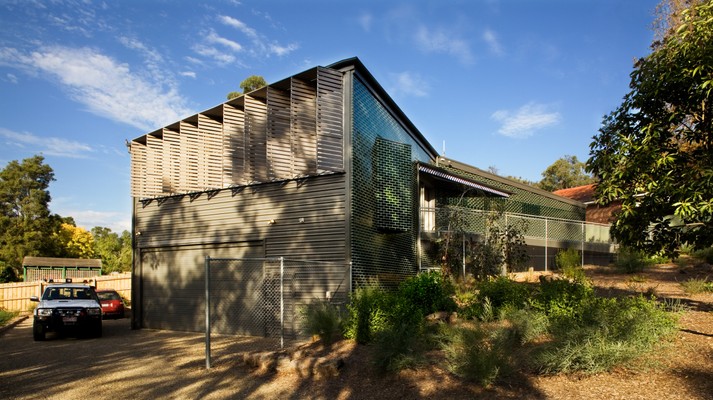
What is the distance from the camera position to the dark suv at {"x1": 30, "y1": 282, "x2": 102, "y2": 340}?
45.9ft

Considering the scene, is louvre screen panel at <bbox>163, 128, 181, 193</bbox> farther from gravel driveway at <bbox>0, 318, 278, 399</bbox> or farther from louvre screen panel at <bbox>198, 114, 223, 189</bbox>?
gravel driveway at <bbox>0, 318, 278, 399</bbox>

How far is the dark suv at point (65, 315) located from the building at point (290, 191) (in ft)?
5.72

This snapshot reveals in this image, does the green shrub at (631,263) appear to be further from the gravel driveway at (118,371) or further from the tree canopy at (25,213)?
the tree canopy at (25,213)

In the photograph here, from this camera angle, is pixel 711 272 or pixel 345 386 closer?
pixel 345 386

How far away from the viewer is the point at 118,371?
30.9 feet

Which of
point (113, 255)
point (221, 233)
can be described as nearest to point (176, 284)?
point (221, 233)

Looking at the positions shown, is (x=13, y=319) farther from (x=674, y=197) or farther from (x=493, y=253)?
(x=674, y=197)

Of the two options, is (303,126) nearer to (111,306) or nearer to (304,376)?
(304,376)

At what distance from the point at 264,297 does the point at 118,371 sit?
4289 mm

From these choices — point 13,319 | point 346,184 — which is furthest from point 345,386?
point 13,319

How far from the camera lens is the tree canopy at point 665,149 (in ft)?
24.3

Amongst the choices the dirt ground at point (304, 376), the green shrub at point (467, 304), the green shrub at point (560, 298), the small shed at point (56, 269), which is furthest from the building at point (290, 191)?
the small shed at point (56, 269)

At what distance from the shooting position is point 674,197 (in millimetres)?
7855

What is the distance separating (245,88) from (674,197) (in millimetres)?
26279
